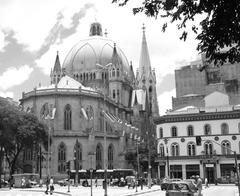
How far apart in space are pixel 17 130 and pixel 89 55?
5395cm

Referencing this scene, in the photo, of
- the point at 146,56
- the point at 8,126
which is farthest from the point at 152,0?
the point at 146,56

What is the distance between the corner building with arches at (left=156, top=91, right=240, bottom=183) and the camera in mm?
58344

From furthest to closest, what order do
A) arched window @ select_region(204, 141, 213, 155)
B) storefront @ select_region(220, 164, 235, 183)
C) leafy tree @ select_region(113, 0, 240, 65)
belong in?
arched window @ select_region(204, 141, 213, 155)
storefront @ select_region(220, 164, 235, 183)
leafy tree @ select_region(113, 0, 240, 65)

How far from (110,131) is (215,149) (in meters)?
26.5

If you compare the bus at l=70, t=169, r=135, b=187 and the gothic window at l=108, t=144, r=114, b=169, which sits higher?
the gothic window at l=108, t=144, r=114, b=169

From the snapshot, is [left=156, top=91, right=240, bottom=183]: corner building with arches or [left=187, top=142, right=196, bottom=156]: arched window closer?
[left=156, top=91, right=240, bottom=183]: corner building with arches

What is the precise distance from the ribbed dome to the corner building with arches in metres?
44.7

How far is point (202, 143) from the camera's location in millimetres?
59906

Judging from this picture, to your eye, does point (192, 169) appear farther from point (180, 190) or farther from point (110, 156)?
point (180, 190)

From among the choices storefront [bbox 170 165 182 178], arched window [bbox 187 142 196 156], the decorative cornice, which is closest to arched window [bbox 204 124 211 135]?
the decorative cornice

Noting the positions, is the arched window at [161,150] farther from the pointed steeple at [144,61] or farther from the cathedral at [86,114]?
the pointed steeple at [144,61]

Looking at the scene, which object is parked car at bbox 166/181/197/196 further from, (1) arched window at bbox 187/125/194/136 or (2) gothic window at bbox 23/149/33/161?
(2) gothic window at bbox 23/149/33/161

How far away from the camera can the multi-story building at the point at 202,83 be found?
71.5 meters

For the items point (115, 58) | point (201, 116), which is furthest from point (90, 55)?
point (201, 116)
